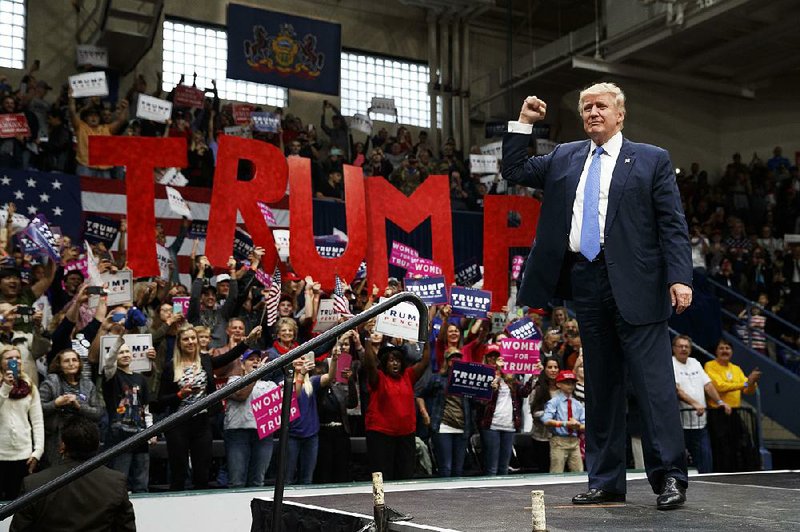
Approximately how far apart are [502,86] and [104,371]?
12.3 meters

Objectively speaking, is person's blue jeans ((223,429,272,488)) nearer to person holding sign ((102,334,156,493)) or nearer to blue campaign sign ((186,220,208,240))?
person holding sign ((102,334,156,493))

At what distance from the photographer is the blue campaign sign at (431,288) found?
25.9 ft

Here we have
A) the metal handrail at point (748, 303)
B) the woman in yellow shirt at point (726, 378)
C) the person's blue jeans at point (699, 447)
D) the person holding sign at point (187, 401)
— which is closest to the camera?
the person holding sign at point (187, 401)

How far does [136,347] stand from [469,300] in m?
2.84

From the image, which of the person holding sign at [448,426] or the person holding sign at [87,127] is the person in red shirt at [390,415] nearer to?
the person holding sign at [448,426]

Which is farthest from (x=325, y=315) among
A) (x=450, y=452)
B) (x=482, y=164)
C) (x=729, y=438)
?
(x=482, y=164)

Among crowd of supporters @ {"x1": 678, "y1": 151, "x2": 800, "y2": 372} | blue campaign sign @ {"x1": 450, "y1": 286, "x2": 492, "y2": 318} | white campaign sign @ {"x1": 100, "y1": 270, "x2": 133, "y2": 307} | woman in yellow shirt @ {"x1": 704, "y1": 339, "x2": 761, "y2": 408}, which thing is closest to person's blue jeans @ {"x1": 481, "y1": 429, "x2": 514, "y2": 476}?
blue campaign sign @ {"x1": 450, "y1": 286, "x2": 492, "y2": 318}

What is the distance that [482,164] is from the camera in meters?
12.8


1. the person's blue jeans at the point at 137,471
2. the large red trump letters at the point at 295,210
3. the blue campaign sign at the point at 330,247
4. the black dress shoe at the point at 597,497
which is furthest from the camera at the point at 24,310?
the black dress shoe at the point at 597,497

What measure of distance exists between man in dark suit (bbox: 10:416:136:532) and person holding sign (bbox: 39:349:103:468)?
280 cm

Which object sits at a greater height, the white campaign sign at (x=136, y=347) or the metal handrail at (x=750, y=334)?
the metal handrail at (x=750, y=334)

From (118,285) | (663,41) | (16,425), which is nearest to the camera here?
(16,425)

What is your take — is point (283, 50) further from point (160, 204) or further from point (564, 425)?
point (564, 425)

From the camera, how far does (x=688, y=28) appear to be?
1459cm
